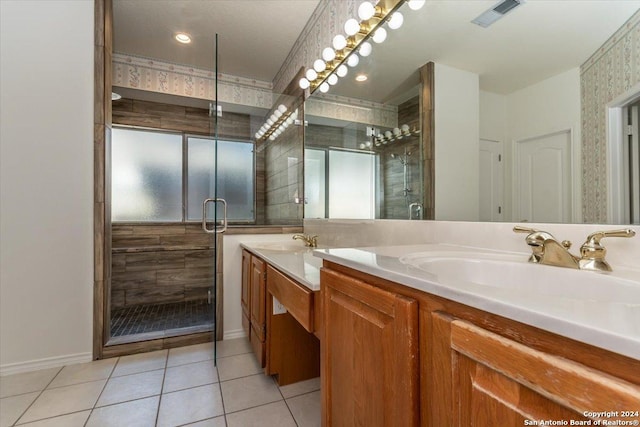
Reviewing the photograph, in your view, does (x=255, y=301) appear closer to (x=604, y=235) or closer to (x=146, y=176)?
(x=604, y=235)

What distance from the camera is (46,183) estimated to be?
1930mm

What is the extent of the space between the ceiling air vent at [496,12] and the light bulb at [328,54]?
1164 mm

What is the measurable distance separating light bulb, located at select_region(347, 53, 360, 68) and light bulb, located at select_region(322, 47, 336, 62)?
17cm

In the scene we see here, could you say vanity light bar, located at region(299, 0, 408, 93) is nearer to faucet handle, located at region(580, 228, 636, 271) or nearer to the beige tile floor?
faucet handle, located at region(580, 228, 636, 271)

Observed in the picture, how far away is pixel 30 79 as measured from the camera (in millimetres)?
1917

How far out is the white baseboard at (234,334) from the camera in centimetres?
234

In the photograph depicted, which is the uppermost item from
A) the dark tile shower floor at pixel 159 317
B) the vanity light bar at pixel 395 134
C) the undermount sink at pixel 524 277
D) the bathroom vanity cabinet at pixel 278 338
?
the vanity light bar at pixel 395 134

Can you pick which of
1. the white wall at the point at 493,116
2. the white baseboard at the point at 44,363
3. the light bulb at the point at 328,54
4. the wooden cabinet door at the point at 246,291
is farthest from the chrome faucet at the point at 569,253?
the white baseboard at the point at 44,363

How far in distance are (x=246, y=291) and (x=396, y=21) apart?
196 centimetres

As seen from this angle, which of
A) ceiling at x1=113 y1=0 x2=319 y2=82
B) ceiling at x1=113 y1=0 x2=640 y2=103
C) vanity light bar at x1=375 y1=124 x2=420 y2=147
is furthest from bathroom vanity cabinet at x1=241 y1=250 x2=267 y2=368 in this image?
ceiling at x1=113 y1=0 x2=319 y2=82

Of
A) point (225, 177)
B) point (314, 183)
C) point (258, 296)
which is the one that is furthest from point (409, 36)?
point (225, 177)

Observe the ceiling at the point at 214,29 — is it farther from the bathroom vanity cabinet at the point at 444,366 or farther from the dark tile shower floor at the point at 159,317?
the dark tile shower floor at the point at 159,317

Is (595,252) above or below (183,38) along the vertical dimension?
below

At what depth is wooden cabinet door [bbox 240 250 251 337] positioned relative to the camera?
6.73ft
